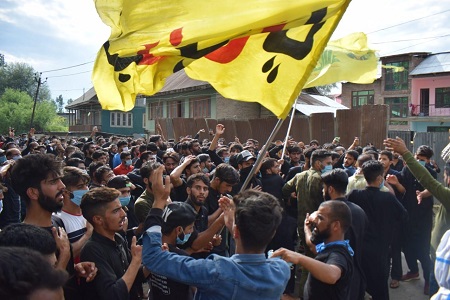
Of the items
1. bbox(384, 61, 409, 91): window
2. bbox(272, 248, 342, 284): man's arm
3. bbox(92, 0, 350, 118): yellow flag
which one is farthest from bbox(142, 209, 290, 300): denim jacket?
bbox(384, 61, 409, 91): window

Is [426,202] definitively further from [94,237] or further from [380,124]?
[380,124]

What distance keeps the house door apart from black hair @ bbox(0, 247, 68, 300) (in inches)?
1475

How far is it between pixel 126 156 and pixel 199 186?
12.8ft

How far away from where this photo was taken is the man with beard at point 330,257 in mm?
2688

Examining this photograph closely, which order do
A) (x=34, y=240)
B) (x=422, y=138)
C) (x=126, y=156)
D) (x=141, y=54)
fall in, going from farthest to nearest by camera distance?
(x=422, y=138)
(x=126, y=156)
(x=141, y=54)
(x=34, y=240)

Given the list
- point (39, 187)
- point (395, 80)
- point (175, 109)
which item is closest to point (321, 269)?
point (39, 187)

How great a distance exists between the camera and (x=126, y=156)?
7.76 m

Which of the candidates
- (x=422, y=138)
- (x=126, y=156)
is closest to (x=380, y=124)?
(x=422, y=138)

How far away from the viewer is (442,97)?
33.3 metres

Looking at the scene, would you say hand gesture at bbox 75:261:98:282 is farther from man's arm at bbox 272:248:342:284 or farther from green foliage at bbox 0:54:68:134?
green foliage at bbox 0:54:68:134

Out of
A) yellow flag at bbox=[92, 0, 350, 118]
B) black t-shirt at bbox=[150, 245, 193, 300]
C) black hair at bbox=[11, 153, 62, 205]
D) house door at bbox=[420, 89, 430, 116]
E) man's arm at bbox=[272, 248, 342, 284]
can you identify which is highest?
house door at bbox=[420, 89, 430, 116]

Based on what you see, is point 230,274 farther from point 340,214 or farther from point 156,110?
point 156,110

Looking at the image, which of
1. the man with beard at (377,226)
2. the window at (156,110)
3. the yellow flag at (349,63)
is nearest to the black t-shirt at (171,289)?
the man with beard at (377,226)

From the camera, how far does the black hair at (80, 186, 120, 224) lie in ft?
9.43
